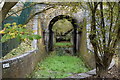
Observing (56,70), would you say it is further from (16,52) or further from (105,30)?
(105,30)

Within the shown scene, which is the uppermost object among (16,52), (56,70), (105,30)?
(105,30)

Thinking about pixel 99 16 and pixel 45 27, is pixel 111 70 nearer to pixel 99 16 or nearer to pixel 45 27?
pixel 99 16

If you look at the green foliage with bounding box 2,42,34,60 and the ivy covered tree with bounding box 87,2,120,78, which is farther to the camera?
the green foliage with bounding box 2,42,34,60

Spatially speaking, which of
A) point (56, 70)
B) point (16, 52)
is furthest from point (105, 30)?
point (56, 70)

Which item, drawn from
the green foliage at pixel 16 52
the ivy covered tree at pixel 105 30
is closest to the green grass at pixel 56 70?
the green foliage at pixel 16 52

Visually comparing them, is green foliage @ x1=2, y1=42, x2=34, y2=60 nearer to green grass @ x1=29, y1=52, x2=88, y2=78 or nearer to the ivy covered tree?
green grass @ x1=29, y1=52, x2=88, y2=78

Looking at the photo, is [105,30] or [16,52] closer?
[105,30]

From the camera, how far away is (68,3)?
3.82m

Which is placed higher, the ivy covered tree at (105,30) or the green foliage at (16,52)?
the ivy covered tree at (105,30)

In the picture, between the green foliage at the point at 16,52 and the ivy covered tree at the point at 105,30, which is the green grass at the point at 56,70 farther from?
the ivy covered tree at the point at 105,30

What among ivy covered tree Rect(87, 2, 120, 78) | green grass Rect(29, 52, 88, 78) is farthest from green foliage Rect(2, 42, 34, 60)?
ivy covered tree Rect(87, 2, 120, 78)

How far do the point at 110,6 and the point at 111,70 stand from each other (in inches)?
84.3

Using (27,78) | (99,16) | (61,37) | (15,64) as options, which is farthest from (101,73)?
(61,37)

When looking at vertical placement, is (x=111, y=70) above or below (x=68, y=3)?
below
